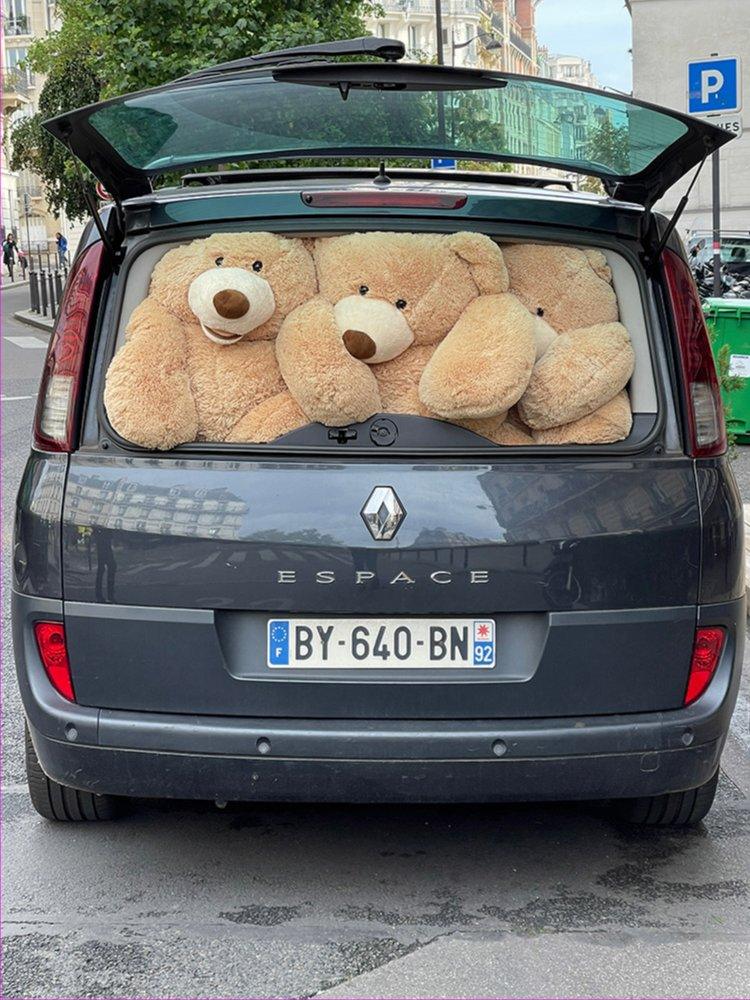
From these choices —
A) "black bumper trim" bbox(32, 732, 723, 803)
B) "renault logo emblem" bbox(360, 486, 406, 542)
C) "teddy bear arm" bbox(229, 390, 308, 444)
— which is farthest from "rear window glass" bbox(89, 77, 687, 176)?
"black bumper trim" bbox(32, 732, 723, 803)

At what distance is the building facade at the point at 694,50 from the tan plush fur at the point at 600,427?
4609 cm

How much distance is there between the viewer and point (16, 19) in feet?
318

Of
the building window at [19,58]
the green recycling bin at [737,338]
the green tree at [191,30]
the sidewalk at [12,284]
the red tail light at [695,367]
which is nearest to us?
the red tail light at [695,367]

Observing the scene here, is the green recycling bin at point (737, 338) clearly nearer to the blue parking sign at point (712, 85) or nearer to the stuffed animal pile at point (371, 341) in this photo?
the blue parking sign at point (712, 85)

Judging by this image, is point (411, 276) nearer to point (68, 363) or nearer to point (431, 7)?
point (68, 363)

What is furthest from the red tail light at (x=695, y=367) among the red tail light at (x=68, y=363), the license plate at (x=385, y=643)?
the red tail light at (x=68, y=363)

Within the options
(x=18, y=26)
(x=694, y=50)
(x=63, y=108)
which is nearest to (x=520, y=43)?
(x=18, y=26)

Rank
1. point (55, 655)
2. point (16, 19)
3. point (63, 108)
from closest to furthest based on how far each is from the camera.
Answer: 1. point (55, 655)
2. point (63, 108)
3. point (16, 19)

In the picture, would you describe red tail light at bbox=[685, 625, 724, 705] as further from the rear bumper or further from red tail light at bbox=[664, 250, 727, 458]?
red tail light at bbox=[664, 250, 727, 458]

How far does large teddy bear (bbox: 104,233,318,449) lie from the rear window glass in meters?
0.39

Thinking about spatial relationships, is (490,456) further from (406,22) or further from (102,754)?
(406,22)

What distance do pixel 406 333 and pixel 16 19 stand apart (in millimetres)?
100854

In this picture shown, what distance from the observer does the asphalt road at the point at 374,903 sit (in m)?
3.19

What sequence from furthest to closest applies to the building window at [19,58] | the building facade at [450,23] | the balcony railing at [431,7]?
1. the balcony railing at [431,7]
2. the building facade at [450,23]
3. the building window at [19,58]
